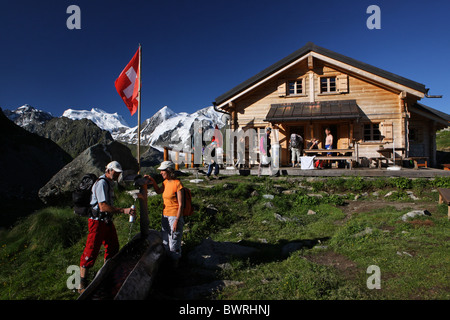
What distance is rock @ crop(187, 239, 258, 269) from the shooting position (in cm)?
489

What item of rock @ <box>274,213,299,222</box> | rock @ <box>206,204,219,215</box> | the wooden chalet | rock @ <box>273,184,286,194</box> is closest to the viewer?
rock @ <box>274,213,299,222</box>

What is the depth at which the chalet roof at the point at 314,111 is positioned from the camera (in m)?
13.3

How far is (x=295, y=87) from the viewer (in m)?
16.0

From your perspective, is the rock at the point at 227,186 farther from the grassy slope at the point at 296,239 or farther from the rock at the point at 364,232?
the rock at the point at 364,232

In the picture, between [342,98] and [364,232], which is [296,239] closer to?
[364,232]

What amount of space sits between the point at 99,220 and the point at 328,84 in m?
15.2

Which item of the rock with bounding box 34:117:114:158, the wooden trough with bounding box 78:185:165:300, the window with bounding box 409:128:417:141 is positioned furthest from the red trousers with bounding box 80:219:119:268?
the rock with bounding box 34:117:114:158

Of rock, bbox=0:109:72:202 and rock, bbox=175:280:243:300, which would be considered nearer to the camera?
rock, bbox=175:280:243:300

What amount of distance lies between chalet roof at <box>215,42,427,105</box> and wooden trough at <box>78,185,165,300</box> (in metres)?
12.7

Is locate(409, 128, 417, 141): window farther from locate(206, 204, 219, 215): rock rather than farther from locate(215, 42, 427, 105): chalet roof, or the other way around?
locate(206, 204, 219, 215): rock

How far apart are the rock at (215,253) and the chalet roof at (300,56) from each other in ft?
39.9

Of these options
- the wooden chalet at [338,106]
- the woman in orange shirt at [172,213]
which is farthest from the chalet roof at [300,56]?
the woman in orange shirt at [172,213]
